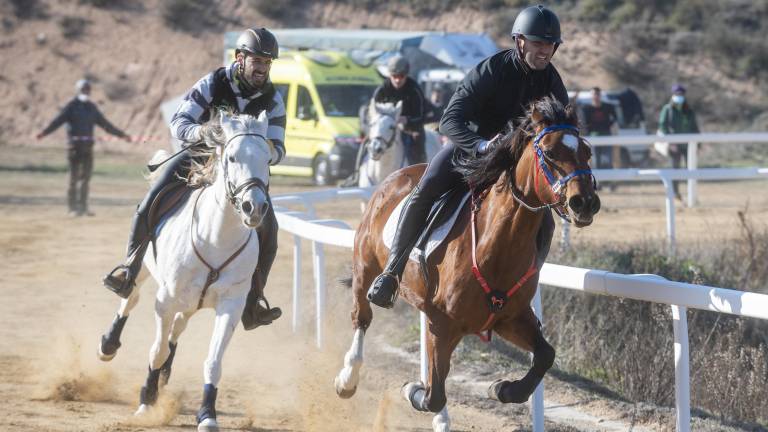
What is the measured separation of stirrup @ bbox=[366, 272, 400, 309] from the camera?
6.31 m

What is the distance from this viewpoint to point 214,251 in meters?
7.04

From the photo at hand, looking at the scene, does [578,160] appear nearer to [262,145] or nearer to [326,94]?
[262,145]

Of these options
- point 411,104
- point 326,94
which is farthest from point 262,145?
point 326,94

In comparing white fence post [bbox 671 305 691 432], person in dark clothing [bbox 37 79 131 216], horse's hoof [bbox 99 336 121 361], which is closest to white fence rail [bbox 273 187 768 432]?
white fence post [bbox 671 305 691 432]

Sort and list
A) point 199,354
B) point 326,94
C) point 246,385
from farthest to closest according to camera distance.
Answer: point 326,94
point 199,354
point 246,385

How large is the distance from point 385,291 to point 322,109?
Result: 18.2 meters

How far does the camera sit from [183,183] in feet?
25.3

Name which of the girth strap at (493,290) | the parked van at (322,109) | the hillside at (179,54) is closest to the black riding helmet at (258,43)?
the girth strap at (493,290)

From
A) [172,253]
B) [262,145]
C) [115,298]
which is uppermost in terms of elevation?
[262,145]

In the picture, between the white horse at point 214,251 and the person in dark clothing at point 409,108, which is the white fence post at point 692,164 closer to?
the person in dark clothing at point 409,108

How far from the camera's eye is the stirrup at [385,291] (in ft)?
20.7

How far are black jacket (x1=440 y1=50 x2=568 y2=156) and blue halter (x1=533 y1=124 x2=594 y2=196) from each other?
0.65 metres

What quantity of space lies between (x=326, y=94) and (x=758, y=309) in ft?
66.1

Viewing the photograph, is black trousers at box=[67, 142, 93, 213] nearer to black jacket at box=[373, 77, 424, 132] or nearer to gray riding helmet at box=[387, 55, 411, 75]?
black jacket at box=[373, 77, 424, 132]
